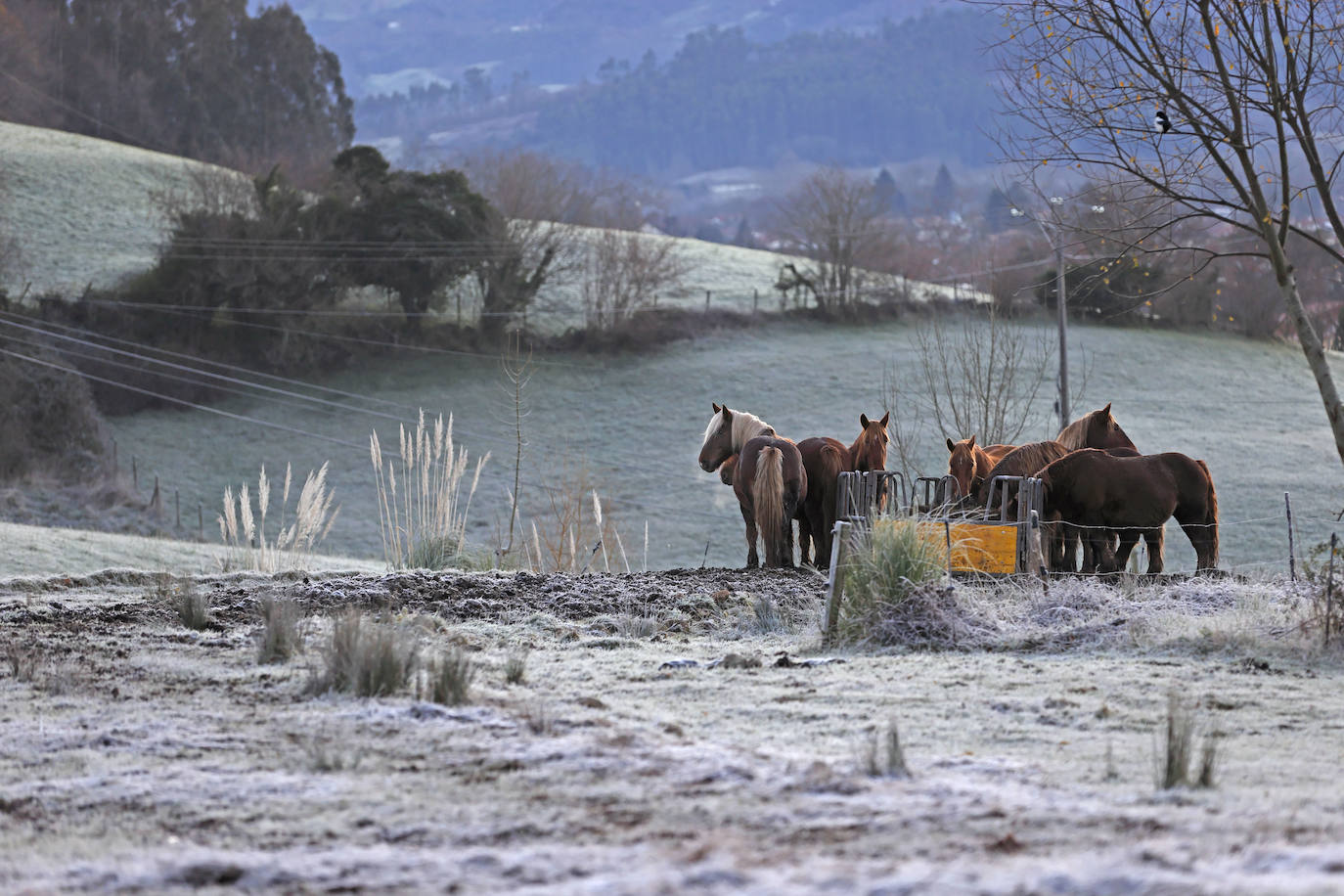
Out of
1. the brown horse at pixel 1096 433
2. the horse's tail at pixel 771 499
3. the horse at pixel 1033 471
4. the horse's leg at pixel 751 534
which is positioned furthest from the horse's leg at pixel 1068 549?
the horse's leg at pixel 751 534

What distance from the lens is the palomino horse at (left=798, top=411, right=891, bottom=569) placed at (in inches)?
541

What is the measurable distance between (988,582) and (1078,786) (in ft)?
18.9

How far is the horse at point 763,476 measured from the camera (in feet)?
42.8

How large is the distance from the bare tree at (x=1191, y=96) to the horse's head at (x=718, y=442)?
502 cm

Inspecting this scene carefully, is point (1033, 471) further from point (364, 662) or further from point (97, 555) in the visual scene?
point (97, 555)

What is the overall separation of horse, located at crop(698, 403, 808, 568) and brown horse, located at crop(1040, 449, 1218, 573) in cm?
252

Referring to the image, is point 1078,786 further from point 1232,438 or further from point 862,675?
point 1232,438

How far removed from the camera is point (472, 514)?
105ft

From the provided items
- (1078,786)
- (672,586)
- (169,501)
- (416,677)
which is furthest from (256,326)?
(1078,786)

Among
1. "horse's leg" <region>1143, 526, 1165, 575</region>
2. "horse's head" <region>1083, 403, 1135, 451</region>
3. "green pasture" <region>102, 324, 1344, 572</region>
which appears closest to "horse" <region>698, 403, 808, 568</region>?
"horse's head" <region>1083, 403, 1135, 451</region>

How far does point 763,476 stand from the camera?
512 inches

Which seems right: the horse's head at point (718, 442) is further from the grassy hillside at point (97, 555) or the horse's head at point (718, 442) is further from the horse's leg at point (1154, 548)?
the horse's leg at point (1154, 548)

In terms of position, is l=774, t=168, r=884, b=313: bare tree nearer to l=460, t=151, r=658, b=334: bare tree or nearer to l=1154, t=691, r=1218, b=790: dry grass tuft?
l=460, t=151, r=658, b=334: bare tree

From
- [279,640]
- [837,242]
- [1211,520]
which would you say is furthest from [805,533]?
[837,242]
